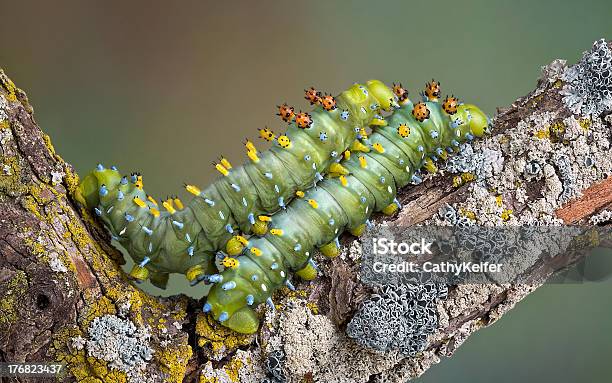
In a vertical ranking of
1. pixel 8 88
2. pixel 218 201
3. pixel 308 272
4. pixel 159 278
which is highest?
pixel 8 88

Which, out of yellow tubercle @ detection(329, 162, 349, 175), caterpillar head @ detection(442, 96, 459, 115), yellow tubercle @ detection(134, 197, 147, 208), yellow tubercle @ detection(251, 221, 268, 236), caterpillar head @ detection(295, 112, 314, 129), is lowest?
yellow tubercle @ detection(251, 221, 268, 236)

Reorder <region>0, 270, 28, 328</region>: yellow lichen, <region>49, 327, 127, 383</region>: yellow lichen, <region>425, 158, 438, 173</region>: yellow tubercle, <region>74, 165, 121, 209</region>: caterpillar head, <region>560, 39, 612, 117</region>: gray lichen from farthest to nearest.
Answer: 1. <region>425, 158, 438, 173</region>: yellow tubercle
2. <region>560, 39, 612, 117</region>: gray lichen
3. <region>74, 165, 121, 209</region>: caterpillar head
4. <region>49, 327, 127, 383</region>: yellow lichen
5. <region>0, 270, 28, 328</region>: yellow lichen

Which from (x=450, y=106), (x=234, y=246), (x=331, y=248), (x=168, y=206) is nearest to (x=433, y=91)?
(x=450, y=106)

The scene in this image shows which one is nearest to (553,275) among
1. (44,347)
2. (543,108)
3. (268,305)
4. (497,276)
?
(497,276)

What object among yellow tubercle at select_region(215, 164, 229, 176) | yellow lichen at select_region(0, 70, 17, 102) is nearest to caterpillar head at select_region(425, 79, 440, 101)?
yellow tubercle at select_region(215, 164, 229, 176)

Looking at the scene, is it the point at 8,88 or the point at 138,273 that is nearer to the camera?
the point at 8,88

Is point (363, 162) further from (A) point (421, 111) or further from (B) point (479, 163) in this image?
(B) point (479, 163)

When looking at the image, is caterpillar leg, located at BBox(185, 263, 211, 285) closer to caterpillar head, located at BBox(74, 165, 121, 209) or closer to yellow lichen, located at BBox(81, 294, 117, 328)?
yellow lichen, located at BBox(81, 294, 117, 328)

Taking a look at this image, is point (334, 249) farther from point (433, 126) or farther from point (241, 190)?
point (433, 126)
